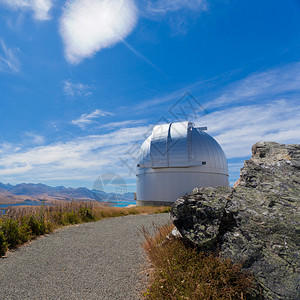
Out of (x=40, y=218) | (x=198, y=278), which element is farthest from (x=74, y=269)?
(x=40, y=218)

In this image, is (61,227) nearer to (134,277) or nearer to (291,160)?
(134,277)

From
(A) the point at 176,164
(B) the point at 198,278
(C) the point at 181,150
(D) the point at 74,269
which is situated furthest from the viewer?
(C) the point at 181,150

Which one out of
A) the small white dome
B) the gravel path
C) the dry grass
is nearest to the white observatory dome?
the small white dome

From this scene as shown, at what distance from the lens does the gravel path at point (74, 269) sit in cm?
317

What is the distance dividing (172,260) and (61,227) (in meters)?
6.28

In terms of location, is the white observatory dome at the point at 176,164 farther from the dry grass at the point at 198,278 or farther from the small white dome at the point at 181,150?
the dry grass at the point at 198,278

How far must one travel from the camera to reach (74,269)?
13.1 ft

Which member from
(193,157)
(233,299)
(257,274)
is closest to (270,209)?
(257,274)

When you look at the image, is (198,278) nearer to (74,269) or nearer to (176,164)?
(74,269)

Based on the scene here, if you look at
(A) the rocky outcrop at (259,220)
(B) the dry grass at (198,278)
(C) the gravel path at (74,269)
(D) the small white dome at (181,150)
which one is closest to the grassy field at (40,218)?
(C) the gravel path at (74,269)

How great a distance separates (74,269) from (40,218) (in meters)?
4.03

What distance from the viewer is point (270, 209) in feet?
9.48

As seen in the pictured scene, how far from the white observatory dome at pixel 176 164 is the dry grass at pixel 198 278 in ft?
43.0

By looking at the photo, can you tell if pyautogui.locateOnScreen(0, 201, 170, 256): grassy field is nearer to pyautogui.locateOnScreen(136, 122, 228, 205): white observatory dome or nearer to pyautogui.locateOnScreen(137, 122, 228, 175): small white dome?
pyautogui.locateOnScreen(136, 122, 228, 205): white observatory dome
